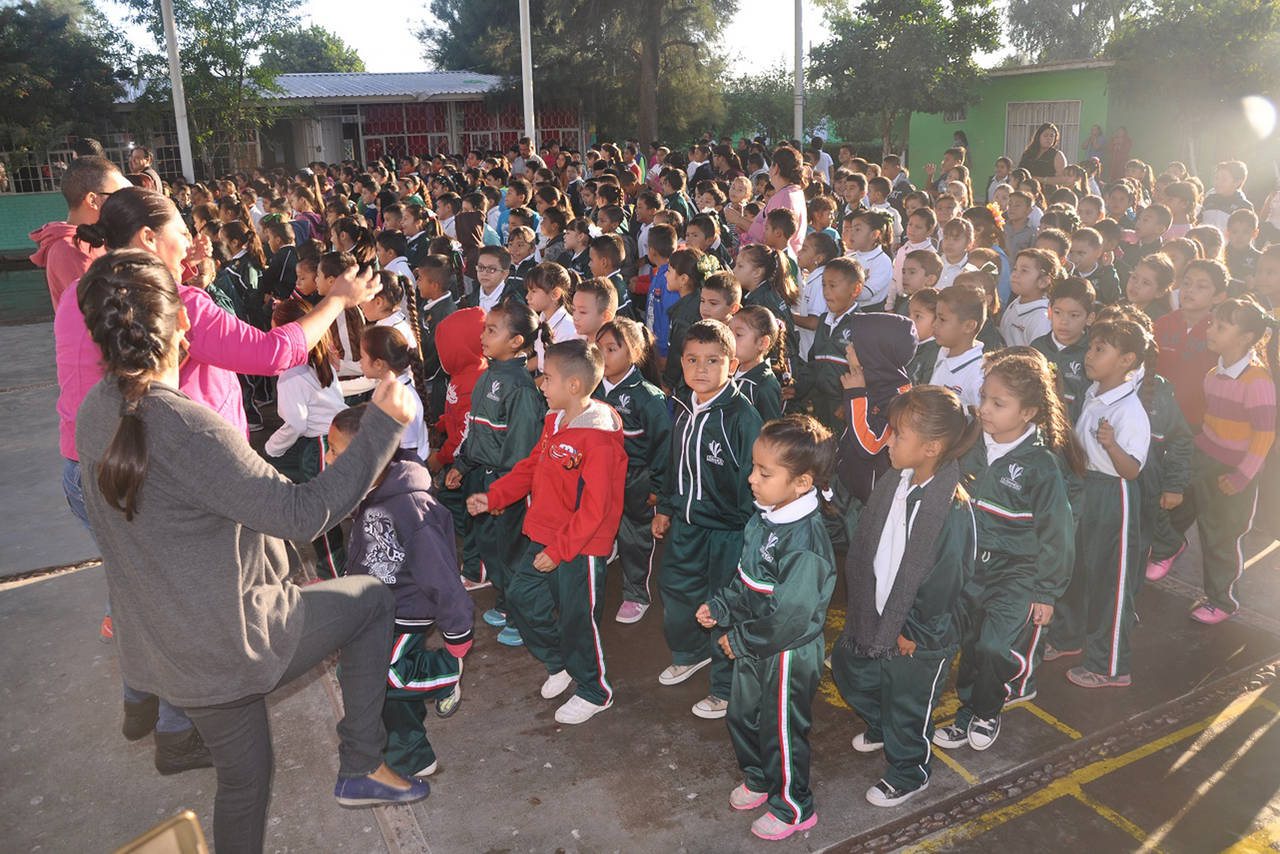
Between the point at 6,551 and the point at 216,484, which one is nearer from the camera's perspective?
the point at 216,484

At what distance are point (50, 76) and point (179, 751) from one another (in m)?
26.1

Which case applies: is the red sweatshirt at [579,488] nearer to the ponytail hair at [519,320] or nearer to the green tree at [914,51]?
the ponytail hair at [519,320]

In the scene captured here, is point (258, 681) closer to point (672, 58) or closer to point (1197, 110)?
point (1197, 110)

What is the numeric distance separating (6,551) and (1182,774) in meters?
6.51

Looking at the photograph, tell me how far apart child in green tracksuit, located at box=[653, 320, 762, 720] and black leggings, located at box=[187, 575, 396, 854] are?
151cm

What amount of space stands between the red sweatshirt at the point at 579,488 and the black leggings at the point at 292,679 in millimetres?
956

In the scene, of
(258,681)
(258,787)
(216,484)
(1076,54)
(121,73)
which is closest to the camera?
(216,484)

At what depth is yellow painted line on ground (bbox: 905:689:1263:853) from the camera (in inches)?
134

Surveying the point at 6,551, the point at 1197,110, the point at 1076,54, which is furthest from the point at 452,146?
the point at 1076,54

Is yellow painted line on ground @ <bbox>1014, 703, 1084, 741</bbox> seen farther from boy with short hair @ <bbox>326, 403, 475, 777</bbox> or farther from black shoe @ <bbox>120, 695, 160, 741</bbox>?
black shoe @ <bbox>120, 695, 160, 741</bbox>

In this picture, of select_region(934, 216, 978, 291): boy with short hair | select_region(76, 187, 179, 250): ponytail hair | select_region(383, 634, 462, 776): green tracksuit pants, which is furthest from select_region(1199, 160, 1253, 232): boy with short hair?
select_region(76, 187, 179, 250): ponytail hair

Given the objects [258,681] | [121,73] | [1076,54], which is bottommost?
[258,681]

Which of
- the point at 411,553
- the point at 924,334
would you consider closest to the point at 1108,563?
the point at 924,334

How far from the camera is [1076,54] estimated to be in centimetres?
5212
